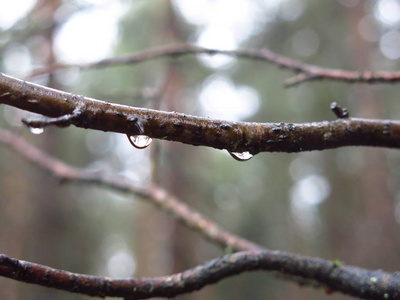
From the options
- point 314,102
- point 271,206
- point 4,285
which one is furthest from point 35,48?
point 271,206

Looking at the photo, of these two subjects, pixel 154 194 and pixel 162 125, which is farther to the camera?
pixel 154 194

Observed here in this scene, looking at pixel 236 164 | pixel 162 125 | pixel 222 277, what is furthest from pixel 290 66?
pixel 236 164

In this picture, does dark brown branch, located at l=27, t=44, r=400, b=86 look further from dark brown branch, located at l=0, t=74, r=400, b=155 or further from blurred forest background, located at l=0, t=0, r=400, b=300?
blurred forest background, located at l=0, t=0, r=400, b=300

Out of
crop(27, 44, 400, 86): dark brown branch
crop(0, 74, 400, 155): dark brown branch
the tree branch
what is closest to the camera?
crop(0, 74, 400, 155): dark brown branch

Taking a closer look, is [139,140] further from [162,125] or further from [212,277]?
[212,277]

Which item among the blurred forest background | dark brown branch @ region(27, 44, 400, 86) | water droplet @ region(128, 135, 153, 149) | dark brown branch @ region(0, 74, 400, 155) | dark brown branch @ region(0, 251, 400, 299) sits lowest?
dark brown branch @ region(0, 251, 400, 299)

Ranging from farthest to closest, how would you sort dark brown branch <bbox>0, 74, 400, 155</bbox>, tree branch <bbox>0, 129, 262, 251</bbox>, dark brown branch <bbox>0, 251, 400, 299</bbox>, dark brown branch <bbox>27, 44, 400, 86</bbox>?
tree branch <bbox>0, 129, 262, 251</bbox> → dark brown branch <bbox>27, 44, 400, 86</bbox> → dark brown branch <bbox>0, 251, 400, 299</bbox> → dark brown branch <bbox>0, 74, 400, 155</bbox>

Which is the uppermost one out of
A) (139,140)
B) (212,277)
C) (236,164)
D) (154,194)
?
(236,164)

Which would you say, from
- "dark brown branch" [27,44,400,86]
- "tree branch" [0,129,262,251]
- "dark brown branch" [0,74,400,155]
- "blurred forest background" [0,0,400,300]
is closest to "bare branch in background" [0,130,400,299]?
"dark brown branch" [0,74,400,155]
